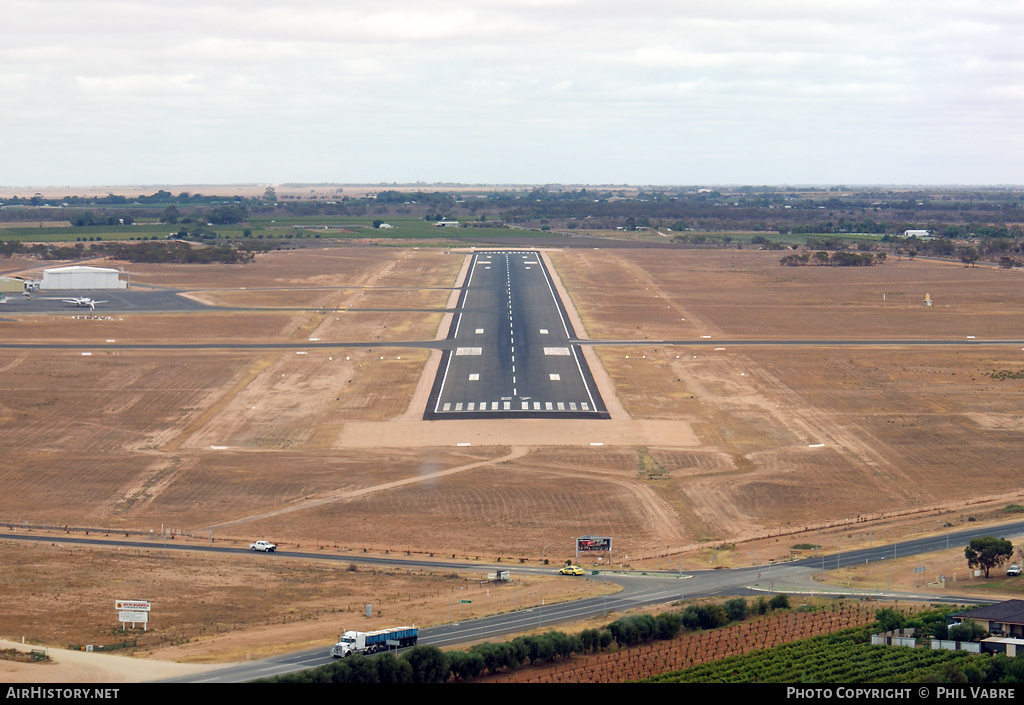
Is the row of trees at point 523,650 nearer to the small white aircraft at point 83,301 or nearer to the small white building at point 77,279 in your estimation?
the small white aircraft at point 83,301

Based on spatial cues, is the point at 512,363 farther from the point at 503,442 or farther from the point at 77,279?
the point at 77,279

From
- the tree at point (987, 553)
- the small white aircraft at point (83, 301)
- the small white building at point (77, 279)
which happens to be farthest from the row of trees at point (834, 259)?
the tree at point (987, 553)

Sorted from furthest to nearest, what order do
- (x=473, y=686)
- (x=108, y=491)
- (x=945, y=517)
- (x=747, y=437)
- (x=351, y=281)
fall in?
(x=351, y=281) → (x=747, y=437) → (x=108, y=491) → (x=945, y=517) → (x=473, y=686)

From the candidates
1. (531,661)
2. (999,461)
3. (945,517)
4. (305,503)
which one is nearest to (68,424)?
(305,503)

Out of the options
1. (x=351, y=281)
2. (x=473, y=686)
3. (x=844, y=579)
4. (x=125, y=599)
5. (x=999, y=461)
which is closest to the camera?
(x=473, y=686)

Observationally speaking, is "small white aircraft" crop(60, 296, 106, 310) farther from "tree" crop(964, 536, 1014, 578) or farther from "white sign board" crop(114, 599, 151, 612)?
"tree" crop(964, 536, 1014, 578)

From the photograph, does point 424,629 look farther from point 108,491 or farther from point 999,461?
point 999,461
